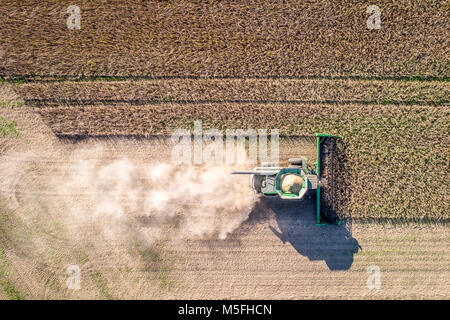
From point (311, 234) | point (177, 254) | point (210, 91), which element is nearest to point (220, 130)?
point (210, 91)

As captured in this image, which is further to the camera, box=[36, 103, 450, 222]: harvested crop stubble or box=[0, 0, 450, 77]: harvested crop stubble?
box=[0, 0, 450, 77]: harvested crop stubble

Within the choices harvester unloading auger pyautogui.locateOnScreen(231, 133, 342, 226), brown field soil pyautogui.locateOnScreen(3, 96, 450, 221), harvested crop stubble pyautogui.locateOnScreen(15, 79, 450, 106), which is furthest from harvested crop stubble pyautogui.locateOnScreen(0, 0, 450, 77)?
harvester unloading auger pyautogui.locateOnScreen(231, 133, 342, 226)

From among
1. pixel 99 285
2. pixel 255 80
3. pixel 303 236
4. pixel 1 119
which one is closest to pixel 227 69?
pixel 255 80

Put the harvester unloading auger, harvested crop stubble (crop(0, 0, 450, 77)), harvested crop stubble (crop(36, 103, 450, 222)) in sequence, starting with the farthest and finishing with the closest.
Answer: harvested crop stubble (crop(0, 0, 450, 77)) → harvested crop stubble (crop(36, 103, 450, 222)) → the harvester unloading auger

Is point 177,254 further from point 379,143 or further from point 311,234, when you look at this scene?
point 379,143

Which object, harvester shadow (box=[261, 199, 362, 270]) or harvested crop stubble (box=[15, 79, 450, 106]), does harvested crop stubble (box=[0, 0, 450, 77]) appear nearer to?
harvested crop stubble (box=[15, 79, 450, 106])

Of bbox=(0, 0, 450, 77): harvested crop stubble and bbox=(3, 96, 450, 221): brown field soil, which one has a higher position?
bbox=(0, 0, 450, 77): harvested crop stubble
